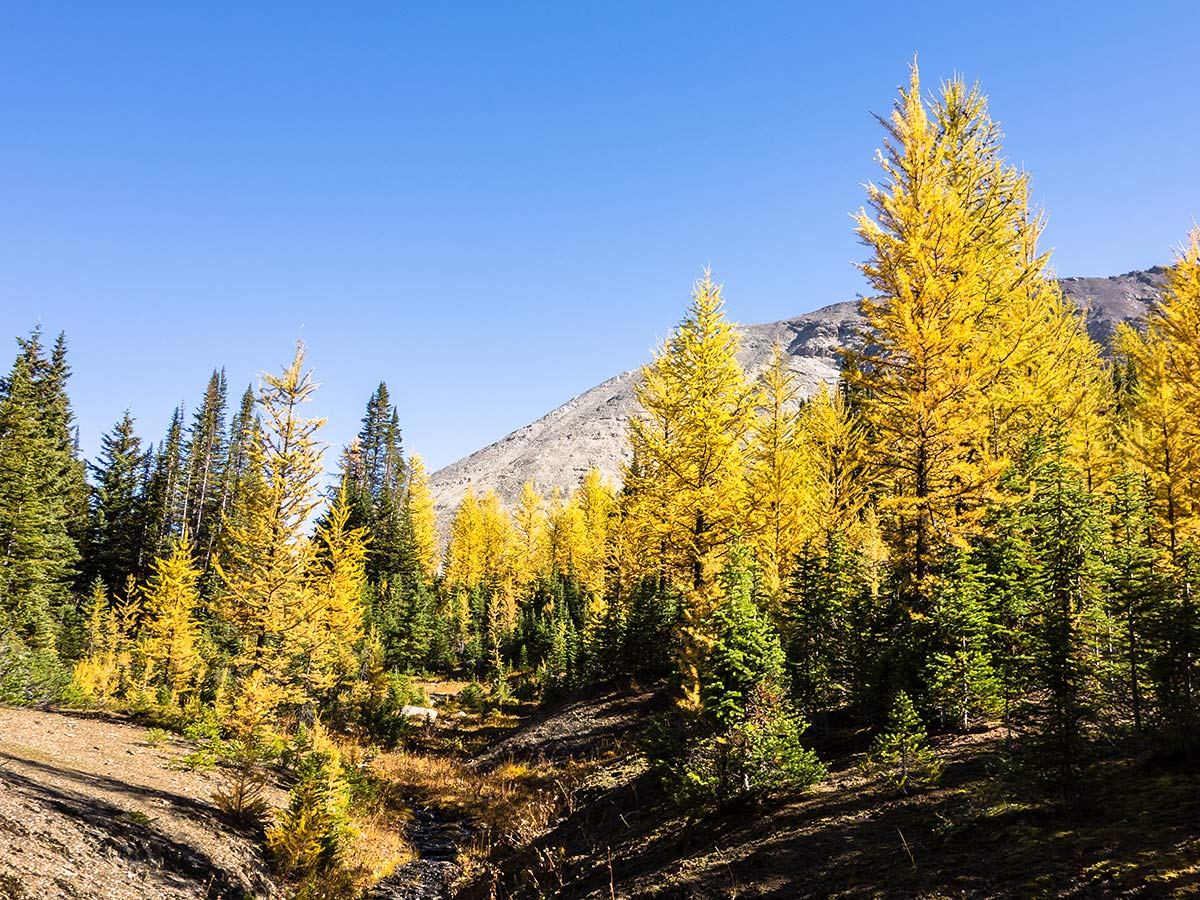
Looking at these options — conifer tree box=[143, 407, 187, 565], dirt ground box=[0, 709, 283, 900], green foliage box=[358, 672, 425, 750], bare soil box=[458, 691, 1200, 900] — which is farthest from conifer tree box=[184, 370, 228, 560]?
bare soil box=[458, 691, 1200, 900]

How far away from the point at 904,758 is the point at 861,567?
176 inches

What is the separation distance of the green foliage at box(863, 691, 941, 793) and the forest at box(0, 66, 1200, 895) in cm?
5

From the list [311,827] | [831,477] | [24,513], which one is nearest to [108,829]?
[311,827]

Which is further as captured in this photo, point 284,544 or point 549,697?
point 549,697

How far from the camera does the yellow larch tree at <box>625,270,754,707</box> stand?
19.4 metres

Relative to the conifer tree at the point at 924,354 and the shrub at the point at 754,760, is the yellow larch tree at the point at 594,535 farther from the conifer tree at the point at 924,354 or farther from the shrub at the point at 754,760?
the shrub at the point at 754,760

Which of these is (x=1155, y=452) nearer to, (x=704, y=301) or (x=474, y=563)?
(x=704, y=301)

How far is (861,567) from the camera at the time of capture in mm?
12836

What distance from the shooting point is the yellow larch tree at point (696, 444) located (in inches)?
765

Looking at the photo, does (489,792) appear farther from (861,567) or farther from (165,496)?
(165,496)

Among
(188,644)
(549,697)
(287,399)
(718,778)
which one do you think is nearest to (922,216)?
(718,778)

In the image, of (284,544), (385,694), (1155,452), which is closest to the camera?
(1155,452)

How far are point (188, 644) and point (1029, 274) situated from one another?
3358cm

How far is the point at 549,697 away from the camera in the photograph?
102ft
